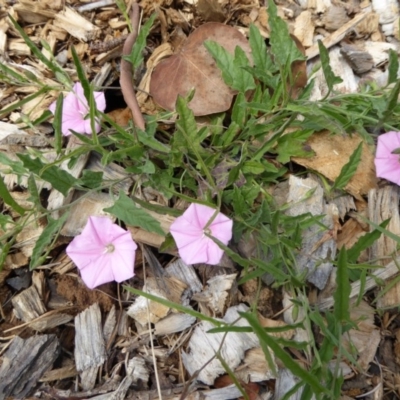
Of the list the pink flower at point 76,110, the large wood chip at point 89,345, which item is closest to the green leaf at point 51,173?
the pink flower at point 76,110

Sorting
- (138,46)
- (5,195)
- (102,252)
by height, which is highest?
(138,46)

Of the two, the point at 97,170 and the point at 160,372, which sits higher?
the point at 97,170

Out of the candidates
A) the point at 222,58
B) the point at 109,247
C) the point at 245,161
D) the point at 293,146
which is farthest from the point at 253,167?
the point at 109,247

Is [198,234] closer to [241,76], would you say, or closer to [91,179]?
[91,179]

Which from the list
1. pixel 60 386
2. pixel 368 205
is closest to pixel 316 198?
pixel 368 205

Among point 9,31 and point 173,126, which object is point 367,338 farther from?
point 9,31

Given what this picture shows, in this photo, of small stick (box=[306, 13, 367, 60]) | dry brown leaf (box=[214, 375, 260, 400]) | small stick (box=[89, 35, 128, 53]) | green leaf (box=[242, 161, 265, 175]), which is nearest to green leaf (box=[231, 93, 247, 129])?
green leaf (box=[242, 161, 265, 175])
